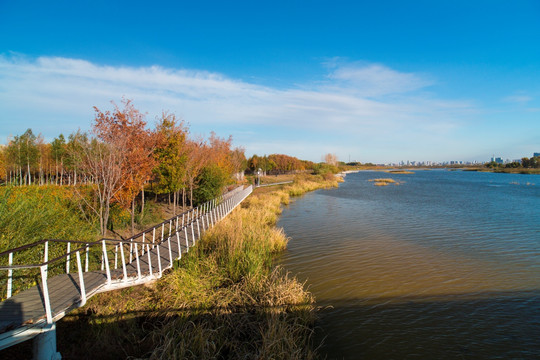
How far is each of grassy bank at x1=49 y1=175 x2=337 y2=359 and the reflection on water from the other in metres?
1.27

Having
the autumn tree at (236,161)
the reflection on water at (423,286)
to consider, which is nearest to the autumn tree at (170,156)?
the reflection on water at (423,286)

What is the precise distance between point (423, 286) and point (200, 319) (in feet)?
24.0

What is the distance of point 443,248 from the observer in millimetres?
13672

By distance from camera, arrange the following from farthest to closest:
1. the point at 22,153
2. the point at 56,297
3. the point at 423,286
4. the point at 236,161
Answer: the point at 236,161 < the point at 22,153 < the point at 423,286 < the point at 56,297

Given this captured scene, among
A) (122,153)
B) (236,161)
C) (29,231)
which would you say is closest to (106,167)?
(122,153)

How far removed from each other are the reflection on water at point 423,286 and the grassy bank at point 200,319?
1269 mm

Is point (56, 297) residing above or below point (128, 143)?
below

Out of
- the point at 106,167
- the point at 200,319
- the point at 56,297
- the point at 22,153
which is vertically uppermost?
the point at 22,153

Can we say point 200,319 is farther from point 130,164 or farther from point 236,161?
point 236,161

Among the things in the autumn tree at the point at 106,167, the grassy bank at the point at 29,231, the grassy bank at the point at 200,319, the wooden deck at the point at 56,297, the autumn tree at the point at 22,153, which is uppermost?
the autumn tree at the point at 22,153

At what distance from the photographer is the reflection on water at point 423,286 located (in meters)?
6.50

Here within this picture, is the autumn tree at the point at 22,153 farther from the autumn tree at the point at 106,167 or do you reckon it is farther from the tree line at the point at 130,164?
the autumn tree at the point at 106,167

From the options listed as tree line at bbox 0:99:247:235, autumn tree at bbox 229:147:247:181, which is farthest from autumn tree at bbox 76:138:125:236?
autumn tree at bbox 229:147:247:181

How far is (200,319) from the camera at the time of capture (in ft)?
21.1
